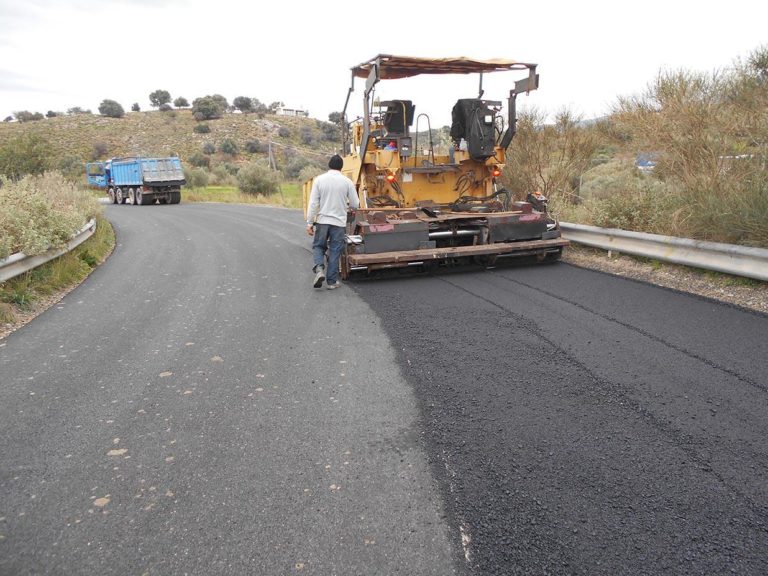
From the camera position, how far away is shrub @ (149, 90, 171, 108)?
83.3 meters

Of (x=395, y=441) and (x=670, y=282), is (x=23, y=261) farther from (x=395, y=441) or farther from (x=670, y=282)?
(x=670, y=282)

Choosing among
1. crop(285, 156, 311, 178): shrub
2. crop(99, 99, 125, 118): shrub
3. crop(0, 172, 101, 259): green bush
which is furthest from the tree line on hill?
crop(0, 172, 101, 259): green bush

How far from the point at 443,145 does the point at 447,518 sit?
8514 millimetres

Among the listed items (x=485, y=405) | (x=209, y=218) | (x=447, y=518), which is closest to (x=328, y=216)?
(x=485, y=405)

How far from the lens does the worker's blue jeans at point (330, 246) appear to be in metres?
7.57

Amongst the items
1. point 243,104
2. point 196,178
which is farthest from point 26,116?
point 196,178

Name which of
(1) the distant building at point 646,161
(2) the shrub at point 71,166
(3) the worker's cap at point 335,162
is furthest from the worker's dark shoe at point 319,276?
(2) the shrub at point 71,166

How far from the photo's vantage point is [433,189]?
9344 mm

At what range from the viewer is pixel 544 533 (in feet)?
7.86

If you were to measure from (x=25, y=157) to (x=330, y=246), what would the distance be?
34.0m

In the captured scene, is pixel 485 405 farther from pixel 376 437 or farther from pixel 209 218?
pixel 209 218

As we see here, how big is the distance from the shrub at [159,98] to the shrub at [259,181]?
5950 centimetres

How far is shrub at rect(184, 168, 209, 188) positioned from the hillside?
14.6 m

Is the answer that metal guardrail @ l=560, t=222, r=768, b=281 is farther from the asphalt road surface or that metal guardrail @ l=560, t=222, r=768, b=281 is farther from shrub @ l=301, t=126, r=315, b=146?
shrub @ l=301, t=126, r=315, b=146
